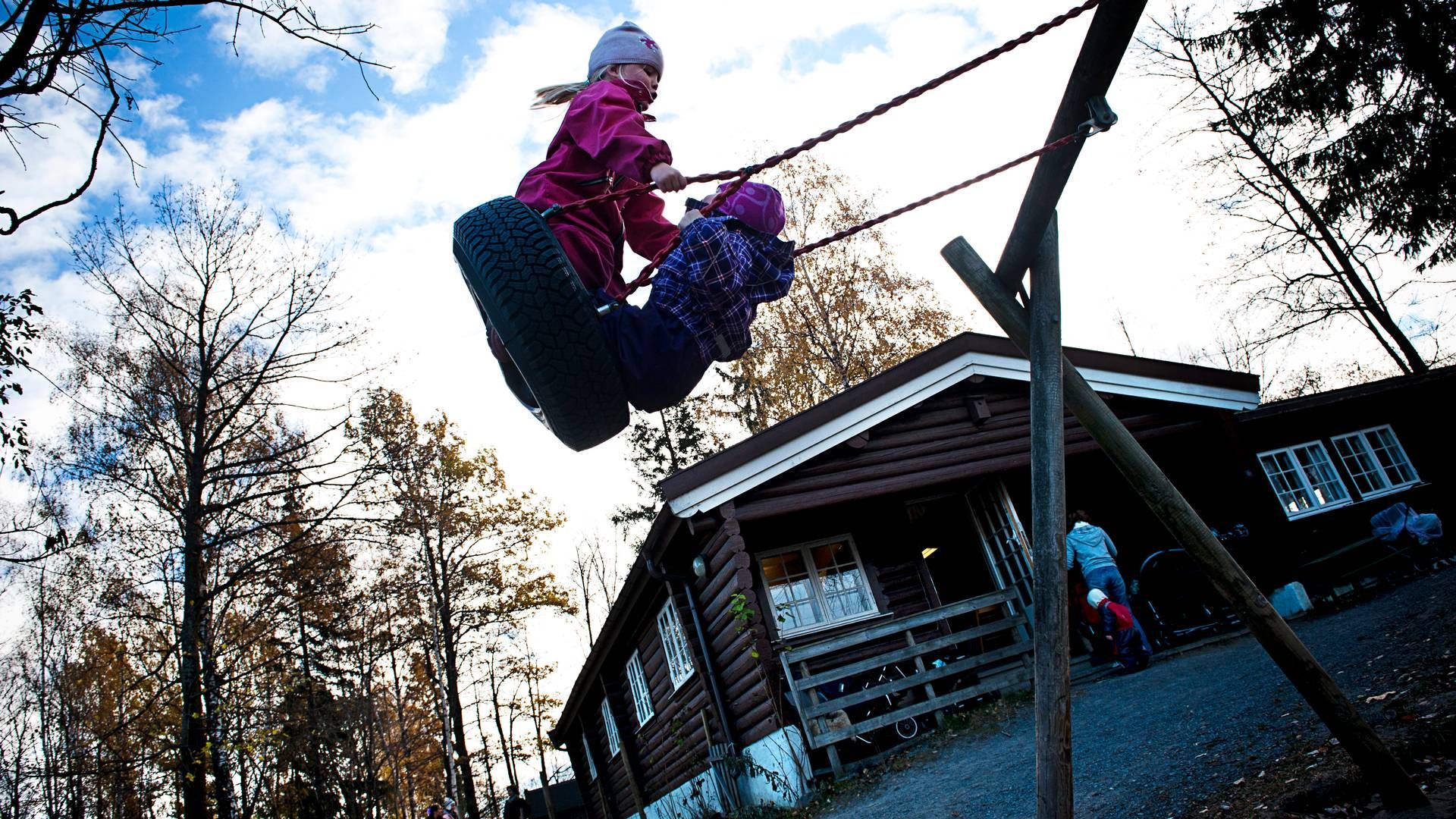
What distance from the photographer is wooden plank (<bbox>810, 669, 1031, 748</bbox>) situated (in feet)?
27.4

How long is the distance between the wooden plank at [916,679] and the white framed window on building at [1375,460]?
8269 millimetres

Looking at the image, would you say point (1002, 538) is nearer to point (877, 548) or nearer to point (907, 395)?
point (877, 548)

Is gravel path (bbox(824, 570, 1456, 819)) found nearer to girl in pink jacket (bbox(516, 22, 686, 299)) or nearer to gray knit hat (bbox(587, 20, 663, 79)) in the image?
girl in pink jacket (bbox(516, 22, 686, 299))

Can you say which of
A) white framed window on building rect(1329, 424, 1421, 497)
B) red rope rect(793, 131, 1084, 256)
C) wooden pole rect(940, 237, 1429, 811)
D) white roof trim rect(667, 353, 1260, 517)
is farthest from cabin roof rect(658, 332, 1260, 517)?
red rope rect(793, 131, 1084, 256)

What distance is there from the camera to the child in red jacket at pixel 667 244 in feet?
7.73

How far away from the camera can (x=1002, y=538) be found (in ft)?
35.3

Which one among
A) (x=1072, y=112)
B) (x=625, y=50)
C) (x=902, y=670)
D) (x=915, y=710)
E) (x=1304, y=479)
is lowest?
(x=915, y=710)

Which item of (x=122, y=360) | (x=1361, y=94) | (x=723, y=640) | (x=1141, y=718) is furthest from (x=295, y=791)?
(x=1361, y=94)

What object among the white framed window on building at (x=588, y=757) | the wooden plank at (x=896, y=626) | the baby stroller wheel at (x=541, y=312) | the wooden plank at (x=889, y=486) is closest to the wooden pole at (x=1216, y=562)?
the baby stroller wheel at (x=541, y=312)

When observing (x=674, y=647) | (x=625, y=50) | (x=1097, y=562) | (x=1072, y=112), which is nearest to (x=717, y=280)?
(x=625, y=50)

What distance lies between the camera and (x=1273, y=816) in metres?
3.59

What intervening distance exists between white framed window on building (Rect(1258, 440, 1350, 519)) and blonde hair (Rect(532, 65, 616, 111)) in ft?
45.8

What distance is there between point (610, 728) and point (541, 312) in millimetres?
16721

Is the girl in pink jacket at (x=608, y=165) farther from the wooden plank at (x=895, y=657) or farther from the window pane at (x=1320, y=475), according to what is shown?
the window pane at (x=1320, y=475)
